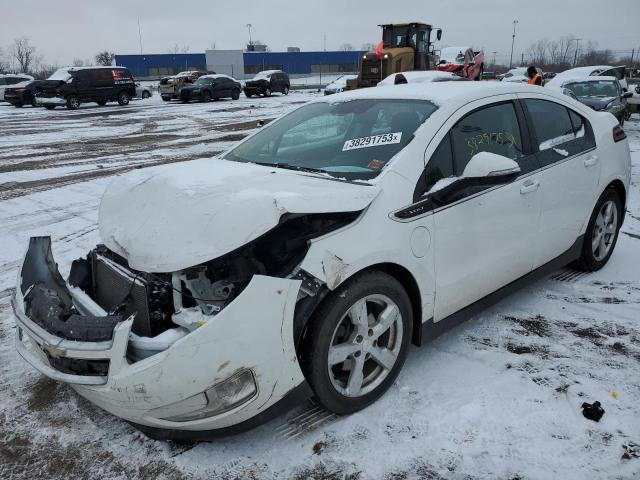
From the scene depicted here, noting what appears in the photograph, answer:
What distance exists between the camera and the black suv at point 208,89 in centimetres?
2867

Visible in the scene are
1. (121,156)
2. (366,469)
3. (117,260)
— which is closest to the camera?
(366,469)

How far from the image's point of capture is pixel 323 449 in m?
2.55

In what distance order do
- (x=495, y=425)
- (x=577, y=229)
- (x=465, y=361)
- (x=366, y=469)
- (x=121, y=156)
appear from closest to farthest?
1. (x=366, y=469)
2. (x=495, y=425)
3. (x=465, y=361)
4. (x=577, y=229)
5. (x=121, y=156)

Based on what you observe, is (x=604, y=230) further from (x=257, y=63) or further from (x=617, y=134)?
(x=257, y=63)

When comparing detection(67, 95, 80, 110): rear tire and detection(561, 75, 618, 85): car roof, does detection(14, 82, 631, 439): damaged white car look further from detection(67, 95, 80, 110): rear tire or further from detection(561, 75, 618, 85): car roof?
detection(67, 95, 80, 110): rear tire

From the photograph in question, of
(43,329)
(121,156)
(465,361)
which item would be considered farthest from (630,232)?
(121,156)

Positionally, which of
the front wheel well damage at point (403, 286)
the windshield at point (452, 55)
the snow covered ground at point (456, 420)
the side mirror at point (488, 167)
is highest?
the windshield at point (452, 55)

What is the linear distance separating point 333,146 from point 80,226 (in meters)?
4.06

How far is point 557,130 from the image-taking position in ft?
12.9

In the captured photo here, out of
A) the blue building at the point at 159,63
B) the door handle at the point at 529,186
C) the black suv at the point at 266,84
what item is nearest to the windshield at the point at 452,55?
the black suv at the point at 266,84

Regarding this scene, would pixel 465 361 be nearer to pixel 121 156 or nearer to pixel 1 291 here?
pixel 1 291

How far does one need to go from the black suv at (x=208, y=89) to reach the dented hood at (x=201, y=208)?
89.9 ft

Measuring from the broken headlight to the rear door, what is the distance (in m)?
2.38

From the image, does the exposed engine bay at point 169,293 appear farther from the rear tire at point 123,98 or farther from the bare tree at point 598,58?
the bare tree at point 598,58
